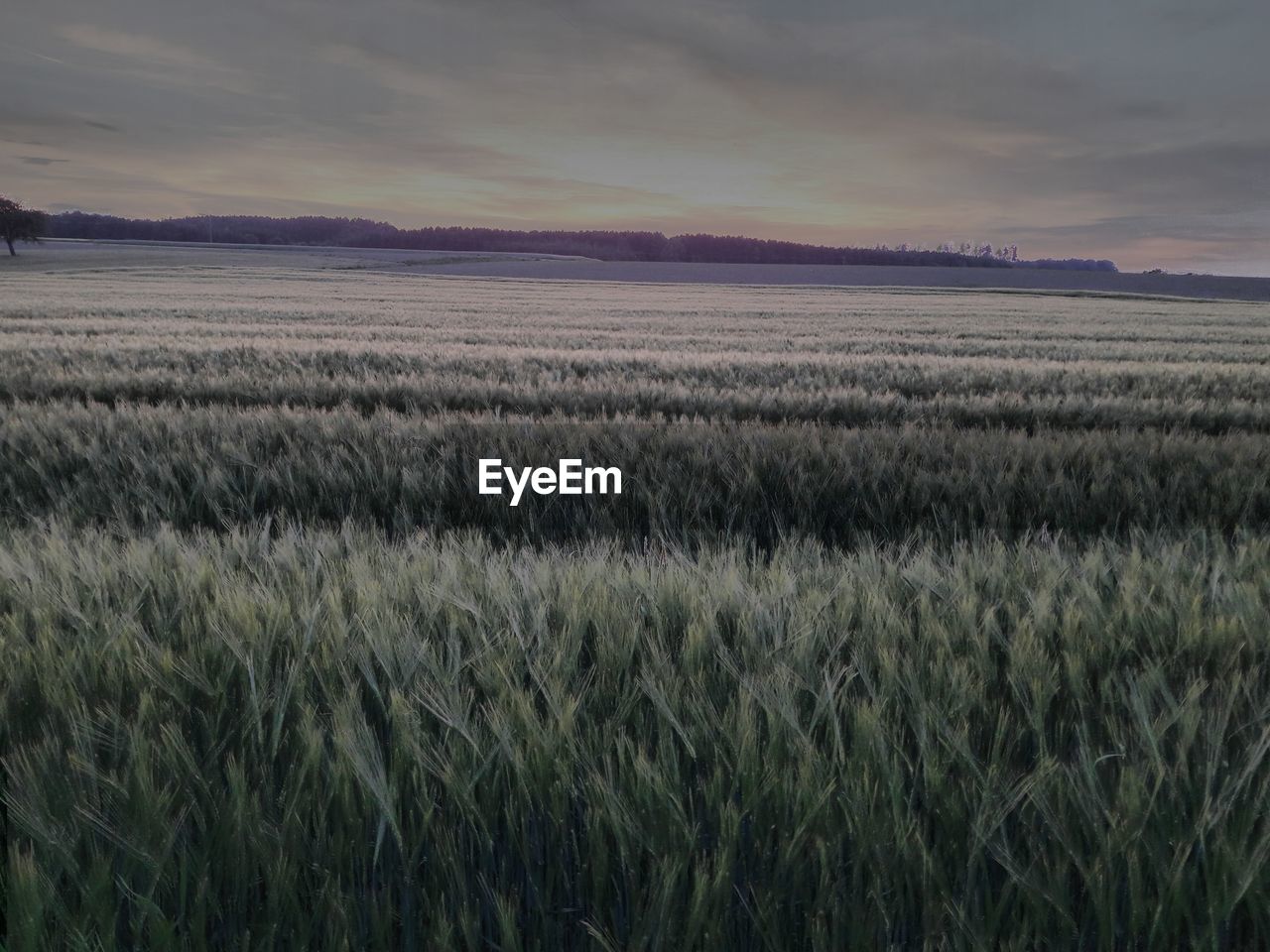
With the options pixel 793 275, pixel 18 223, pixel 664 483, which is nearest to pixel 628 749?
pixel 664 483

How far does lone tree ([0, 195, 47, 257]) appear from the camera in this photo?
218 feet

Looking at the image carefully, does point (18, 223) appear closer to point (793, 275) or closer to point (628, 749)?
point (793, 275)

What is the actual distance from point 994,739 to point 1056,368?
11.4 meters

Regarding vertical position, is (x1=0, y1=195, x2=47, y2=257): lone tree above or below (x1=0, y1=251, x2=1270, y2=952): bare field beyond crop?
above

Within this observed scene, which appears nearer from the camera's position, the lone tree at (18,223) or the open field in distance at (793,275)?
the open field in distance at (793,275)

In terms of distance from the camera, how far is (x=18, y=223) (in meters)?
66.9

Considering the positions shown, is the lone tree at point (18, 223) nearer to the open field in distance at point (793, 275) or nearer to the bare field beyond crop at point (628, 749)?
the open field in distance at point (793, 275)

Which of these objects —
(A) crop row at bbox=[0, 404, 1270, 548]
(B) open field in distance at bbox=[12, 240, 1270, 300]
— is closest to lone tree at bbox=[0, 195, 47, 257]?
(B) open field in distance at bbox=[12, 240, 1270, 300]

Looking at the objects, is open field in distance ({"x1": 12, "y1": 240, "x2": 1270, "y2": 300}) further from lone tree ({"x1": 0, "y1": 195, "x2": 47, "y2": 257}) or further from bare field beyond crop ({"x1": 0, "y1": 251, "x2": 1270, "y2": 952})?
bare field beyond crop ({"x1": 0, "y1": 251, "x2": 1270, "y2": 952})

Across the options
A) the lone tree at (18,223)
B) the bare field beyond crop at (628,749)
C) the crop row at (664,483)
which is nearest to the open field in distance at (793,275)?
the lone tree at (18,223)

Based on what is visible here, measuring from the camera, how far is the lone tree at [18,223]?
218ft

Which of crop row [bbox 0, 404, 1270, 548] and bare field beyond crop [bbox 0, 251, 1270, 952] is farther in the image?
crop row [bbox 0, 404, 1270, 548]

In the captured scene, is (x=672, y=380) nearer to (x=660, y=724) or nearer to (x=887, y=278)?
(x=660, y=724)

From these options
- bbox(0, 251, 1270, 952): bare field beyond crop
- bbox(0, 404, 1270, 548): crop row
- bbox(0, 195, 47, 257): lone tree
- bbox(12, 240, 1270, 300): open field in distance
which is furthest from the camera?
bbox(0, 195, 47, 257): lone tree
